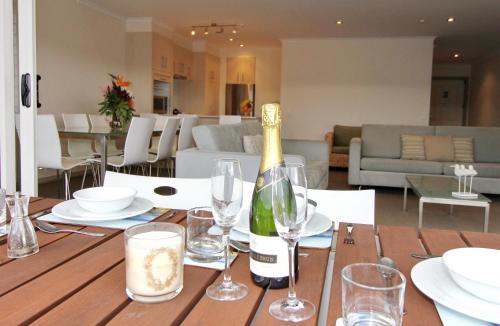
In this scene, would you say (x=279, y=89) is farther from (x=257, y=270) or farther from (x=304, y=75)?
(x=257, y=270)

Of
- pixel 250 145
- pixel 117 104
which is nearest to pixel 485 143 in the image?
pixel 250 145

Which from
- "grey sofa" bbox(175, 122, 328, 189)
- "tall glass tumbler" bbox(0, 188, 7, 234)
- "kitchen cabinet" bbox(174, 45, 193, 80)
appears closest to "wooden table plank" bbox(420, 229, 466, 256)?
"tall glass tumbler" bbox(0, 188, 7, 234)

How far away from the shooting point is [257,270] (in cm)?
73

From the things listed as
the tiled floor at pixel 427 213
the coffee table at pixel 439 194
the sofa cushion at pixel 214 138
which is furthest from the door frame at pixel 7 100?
the coffee table at pixel 439 194

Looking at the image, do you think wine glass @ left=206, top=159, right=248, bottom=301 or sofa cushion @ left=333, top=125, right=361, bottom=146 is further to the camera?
sofa cushion @ left=333, top=125, right=361, bottom=146

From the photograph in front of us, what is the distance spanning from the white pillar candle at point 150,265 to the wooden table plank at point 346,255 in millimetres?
257

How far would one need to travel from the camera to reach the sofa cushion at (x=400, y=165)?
5.15m

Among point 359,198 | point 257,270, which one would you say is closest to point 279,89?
point 359,198

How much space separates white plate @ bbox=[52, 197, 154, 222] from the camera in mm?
1037

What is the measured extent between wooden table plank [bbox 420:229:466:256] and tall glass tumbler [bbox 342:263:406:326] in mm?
384

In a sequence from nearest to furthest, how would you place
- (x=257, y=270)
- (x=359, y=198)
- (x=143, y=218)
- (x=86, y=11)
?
(x=257, y=270)
(x=143, y=218)
(x=359, y=198)
(x=86, y=11)

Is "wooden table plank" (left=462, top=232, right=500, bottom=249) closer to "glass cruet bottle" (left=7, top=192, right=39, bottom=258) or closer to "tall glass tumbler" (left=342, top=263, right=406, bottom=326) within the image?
"tall glass tumbler" (left=342, top=263, right=406, bottom=326)

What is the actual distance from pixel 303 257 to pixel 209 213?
0.74 feet

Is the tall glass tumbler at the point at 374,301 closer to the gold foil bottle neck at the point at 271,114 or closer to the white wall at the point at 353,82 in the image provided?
the gold foil bottle neck at the point at 271,114
